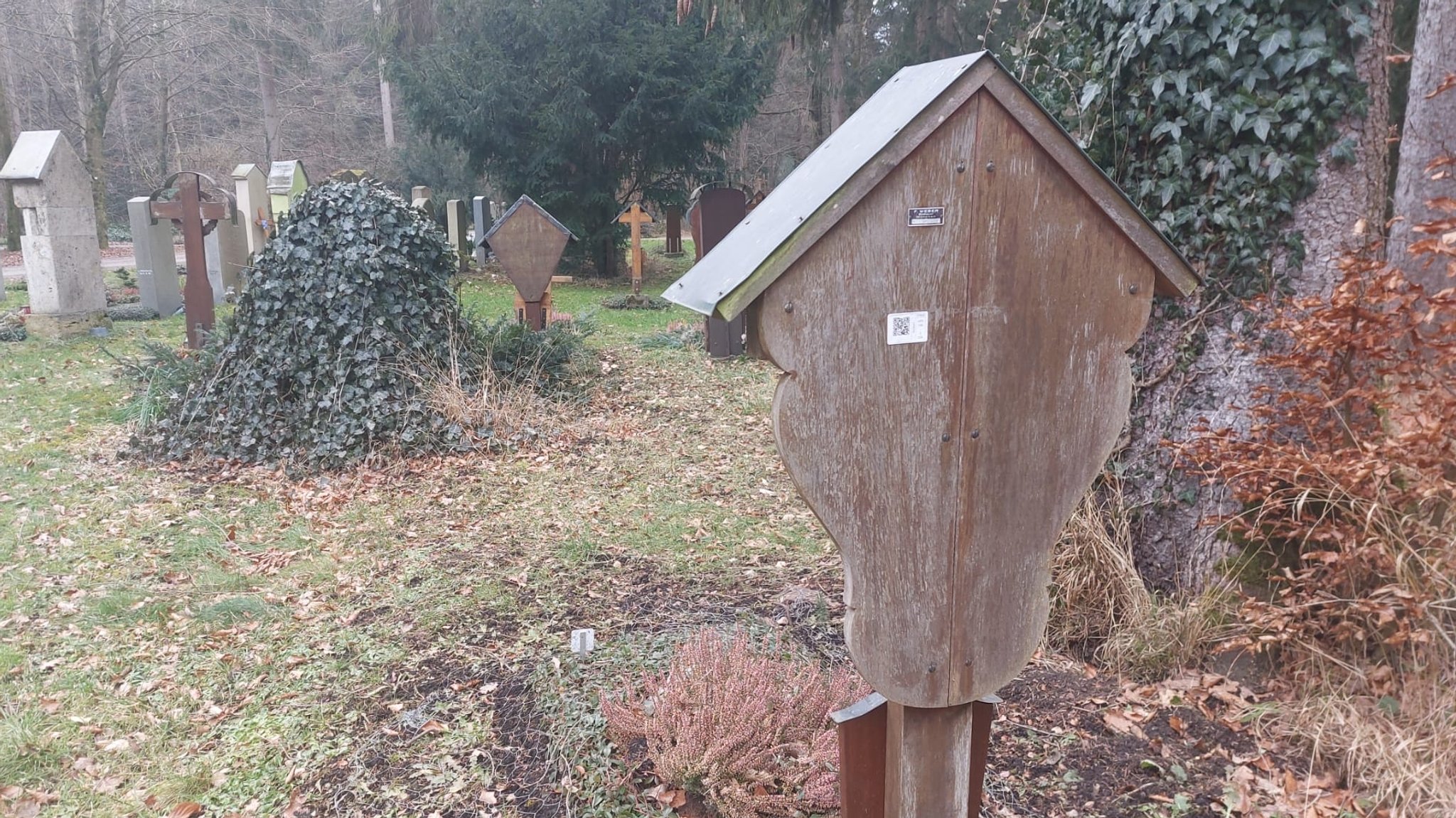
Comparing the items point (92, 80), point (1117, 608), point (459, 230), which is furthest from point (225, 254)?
point (1117, 608)

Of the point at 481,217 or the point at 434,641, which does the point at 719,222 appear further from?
the point at 481,217

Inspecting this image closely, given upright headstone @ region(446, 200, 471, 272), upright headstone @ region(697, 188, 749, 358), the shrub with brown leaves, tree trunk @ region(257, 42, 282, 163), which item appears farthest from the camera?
tree trunk @ region(257, 42, 282, 163)

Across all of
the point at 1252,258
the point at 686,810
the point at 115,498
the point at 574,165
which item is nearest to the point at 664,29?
the point at 574,165

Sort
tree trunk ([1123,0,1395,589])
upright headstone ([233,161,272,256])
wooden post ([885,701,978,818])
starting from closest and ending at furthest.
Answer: wooden post ([885,701,978,818]), tree trunk ([1123,0,1395,589]), upright headstone ([233,161,272,256])

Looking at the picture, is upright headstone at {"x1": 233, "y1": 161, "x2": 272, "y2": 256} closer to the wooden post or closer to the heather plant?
the heather plant

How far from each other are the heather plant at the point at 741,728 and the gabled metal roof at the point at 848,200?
5.09 feet

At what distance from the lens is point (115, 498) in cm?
593

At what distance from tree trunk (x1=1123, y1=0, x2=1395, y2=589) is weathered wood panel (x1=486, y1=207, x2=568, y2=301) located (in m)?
6.29

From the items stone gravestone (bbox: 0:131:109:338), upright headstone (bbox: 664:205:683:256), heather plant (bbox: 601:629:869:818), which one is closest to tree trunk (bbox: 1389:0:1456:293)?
heather plant (bbox: 601:629:869:818)

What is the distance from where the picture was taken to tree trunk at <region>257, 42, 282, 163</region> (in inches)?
1159

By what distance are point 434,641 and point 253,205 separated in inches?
477

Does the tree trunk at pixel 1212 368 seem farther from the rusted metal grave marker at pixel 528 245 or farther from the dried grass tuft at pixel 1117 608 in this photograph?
the rusted metal grave marker at pixel 528 245

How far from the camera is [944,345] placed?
6.09ft

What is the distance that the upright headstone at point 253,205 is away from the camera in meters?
13.5
